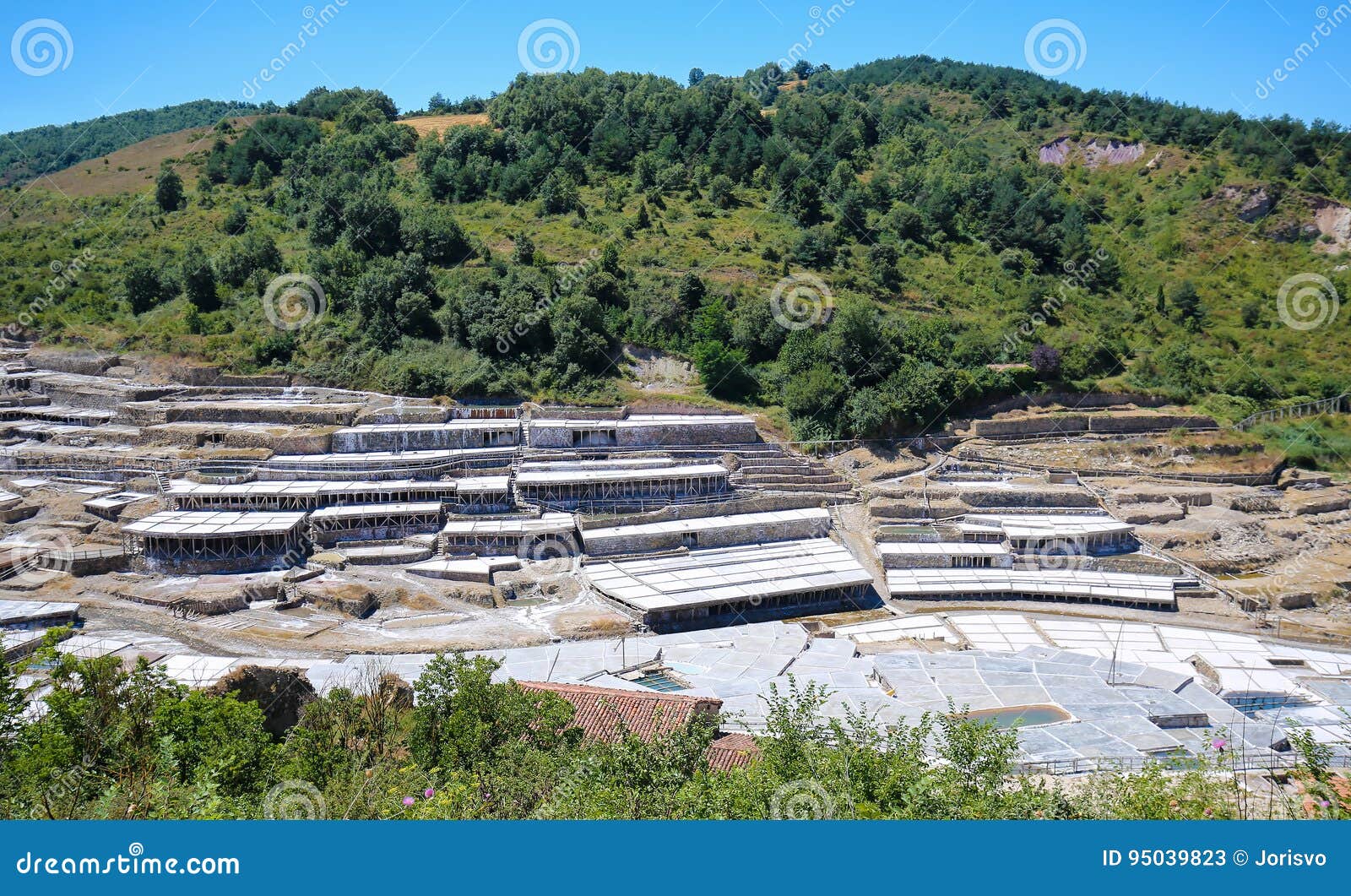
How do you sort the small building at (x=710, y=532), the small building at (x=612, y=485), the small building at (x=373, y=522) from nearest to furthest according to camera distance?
the small building at (x=373, y=522)
the small building at (x=710, y=532)
the small building at (x=612, y=485)

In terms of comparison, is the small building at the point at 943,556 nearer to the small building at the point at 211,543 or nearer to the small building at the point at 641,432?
the small building at the point at 641,432

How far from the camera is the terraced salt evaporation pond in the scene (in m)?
18.8

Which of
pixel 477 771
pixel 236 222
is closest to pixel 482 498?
pixel 477 771

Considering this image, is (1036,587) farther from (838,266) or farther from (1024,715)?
(838,266)

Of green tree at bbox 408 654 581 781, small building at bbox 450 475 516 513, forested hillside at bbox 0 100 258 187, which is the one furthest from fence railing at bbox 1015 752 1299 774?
forested hillside at bbox 0 100 258 187

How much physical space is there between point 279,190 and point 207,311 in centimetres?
1793

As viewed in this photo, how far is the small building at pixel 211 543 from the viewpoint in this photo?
30.0m

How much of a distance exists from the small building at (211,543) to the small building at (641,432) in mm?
10045

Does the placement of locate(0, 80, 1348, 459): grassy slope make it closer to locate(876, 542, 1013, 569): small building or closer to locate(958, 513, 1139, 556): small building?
locate(958, 513, 1139, 556): small building

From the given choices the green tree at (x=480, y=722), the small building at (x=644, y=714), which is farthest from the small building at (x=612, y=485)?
the green tree at (x=480, y=722)

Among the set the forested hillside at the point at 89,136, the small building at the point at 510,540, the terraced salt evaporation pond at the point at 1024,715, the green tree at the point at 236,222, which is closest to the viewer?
the terraced salt evaporation pond at the point at 1024,715

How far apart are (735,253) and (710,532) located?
24623mm

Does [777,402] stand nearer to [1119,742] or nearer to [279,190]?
[1119,742]

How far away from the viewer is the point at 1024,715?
19.2 meters
